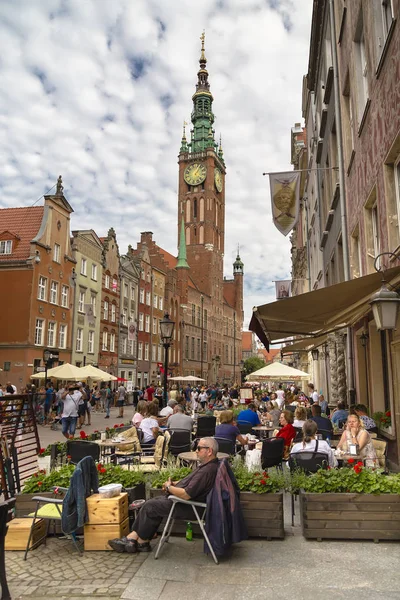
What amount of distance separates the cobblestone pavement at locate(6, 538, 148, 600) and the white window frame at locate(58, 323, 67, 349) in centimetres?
3139

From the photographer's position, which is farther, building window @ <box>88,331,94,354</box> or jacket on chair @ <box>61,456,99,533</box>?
building window @ <box>88,331,94,354</box>

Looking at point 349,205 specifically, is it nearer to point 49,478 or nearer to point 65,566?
point 49,478

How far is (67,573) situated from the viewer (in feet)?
16.4

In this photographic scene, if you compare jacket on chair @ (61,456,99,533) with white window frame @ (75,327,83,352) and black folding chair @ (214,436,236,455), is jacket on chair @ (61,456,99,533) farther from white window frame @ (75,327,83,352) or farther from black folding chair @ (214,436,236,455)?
white window frame @ (75,327,83,352)

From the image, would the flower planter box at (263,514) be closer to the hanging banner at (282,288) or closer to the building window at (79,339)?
the hanging banner at (282,288)

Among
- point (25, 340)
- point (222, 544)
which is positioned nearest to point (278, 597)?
point (222, 544)

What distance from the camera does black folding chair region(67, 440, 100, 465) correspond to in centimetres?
758

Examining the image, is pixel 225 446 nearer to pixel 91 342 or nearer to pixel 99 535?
pixel 99 535

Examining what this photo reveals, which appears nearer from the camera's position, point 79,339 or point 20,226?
point 20,226

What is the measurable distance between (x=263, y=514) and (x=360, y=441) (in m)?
2.50

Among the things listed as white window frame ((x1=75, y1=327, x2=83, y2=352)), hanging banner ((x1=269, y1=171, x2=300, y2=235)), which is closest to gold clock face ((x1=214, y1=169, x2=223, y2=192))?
white window frame ((x1=75, y1=327, x2=83, y2=352))

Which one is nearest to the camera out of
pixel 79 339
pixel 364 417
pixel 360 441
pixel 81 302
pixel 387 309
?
pixel 387 309

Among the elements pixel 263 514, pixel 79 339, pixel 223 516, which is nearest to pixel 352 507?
pixel 263 514

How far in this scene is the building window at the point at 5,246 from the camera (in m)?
33.6
